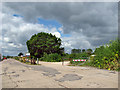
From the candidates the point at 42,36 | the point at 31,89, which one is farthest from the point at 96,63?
the point at 42,36

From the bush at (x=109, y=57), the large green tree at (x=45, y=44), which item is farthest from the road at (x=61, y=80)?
the large green tree at (x=45, y=44)

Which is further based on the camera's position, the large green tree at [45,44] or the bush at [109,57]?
the large green tree at [45,44]

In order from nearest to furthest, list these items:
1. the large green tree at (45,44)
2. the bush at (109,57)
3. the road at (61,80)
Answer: the road at (61,80) → the bush at (109,57) → the large green tree at (45,44)

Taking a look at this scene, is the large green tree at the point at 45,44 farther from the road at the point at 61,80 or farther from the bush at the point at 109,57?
the road at the point at 61,80

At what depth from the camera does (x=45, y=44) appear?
149 feet

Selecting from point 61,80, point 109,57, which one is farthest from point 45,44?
point 61,80

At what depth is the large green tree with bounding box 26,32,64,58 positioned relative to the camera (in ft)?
147

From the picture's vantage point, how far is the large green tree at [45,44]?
4481 cm

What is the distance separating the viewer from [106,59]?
13.8 meters

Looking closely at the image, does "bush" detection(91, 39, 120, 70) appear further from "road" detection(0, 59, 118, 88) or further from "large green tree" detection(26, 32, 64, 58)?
"large green tree" detection(26, 32, 64, 58)

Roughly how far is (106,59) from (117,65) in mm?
1850

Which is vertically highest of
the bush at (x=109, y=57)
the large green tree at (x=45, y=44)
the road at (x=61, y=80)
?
the large green tree at (x=45, y=44)

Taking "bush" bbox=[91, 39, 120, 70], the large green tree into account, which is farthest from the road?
the large green tree

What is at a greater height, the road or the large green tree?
the large green tree
